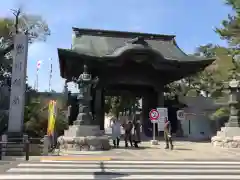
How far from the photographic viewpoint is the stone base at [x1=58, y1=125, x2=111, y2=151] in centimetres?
1519

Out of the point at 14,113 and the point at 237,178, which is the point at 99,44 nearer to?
the point at 14,113

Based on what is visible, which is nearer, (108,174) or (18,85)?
(108,174)

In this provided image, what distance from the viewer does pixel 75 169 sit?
898 centimetres

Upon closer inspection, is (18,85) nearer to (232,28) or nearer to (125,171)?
(125,171)

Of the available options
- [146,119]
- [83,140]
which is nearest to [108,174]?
[83,140]

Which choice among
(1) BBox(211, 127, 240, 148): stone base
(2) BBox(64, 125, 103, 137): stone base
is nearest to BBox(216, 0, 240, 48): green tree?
(1) BBox(211, 127, 240, 148): stone base

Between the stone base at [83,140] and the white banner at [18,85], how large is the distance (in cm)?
242

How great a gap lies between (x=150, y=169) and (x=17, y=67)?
8.73 m

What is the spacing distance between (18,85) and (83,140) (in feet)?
13.5

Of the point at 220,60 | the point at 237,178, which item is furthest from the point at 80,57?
the point at 237,178

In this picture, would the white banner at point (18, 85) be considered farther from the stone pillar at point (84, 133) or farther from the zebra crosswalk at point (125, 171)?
the zebra crosswalk at point (125, 171)

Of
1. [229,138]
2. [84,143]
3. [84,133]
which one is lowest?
[84,143]

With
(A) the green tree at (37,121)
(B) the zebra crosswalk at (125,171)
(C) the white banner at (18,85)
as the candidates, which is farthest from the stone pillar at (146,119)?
(B) the zebra crosswalk at (125,171)

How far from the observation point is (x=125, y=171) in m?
8.92
